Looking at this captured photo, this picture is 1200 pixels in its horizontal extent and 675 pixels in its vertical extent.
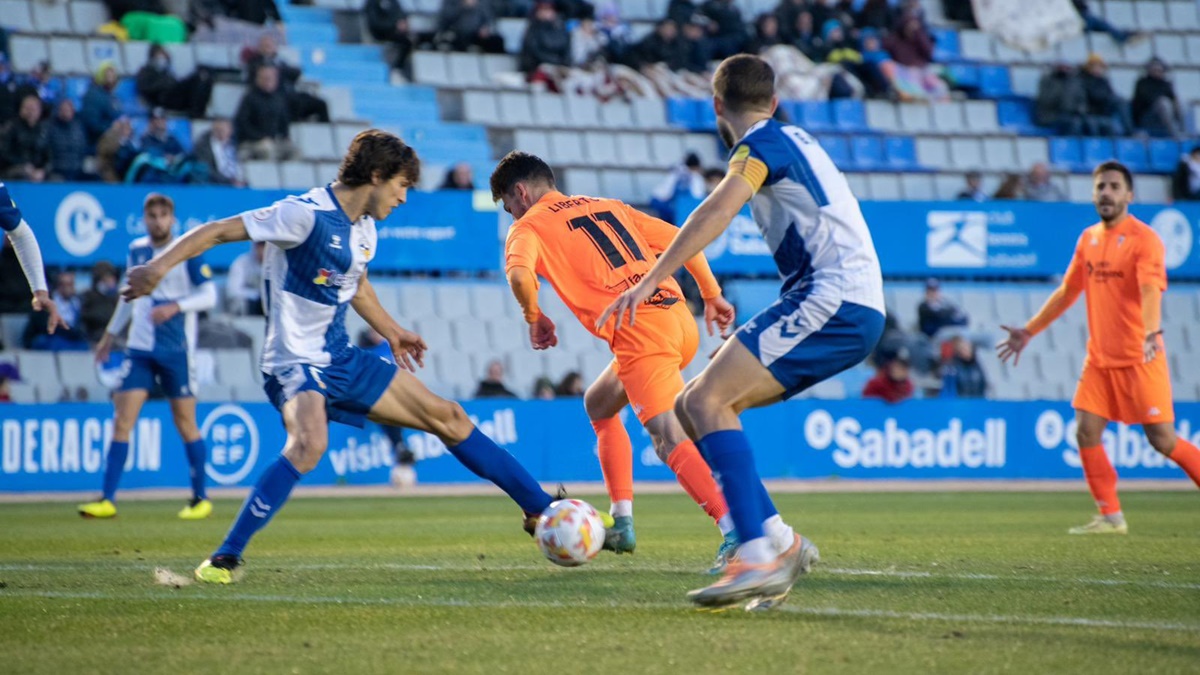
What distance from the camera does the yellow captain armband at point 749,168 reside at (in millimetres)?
5766

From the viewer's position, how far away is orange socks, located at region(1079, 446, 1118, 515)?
409 inches

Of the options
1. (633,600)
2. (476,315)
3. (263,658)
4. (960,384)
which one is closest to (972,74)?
(960,384)

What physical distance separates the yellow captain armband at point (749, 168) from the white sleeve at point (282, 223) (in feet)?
6.89

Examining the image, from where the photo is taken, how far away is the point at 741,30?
2280cm

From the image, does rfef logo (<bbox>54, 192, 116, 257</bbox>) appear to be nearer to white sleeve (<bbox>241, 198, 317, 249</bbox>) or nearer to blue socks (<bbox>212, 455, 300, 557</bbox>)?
white sleeve (<bbox>241, 198, 317, 249</bbox>)

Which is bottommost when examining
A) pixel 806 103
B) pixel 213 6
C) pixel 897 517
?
pixel 897 517

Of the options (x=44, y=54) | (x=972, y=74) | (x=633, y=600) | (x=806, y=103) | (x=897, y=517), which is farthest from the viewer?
(x=972, y=74)

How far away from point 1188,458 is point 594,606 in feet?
18.9

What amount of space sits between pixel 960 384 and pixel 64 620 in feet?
49.4

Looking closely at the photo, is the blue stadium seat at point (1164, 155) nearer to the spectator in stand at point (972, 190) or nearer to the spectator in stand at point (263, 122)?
the spectator in stand at point (972, 190)

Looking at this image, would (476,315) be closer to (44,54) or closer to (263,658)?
(44,54)

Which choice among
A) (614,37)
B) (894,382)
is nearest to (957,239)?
(894,382)

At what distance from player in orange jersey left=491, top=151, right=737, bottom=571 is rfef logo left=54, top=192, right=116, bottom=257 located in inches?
391

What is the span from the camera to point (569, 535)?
6891 millimetres
